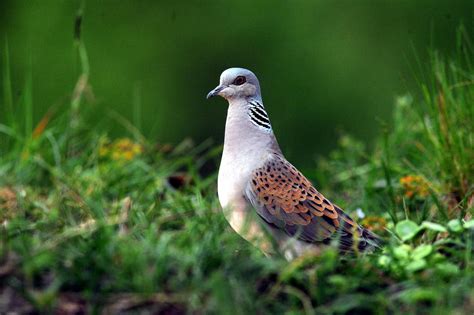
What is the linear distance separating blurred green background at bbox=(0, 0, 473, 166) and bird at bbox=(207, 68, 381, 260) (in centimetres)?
565

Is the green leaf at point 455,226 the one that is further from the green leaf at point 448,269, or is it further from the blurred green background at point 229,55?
the blurred green background at point 229,55

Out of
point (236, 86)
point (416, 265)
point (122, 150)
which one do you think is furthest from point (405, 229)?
point (122, 150)

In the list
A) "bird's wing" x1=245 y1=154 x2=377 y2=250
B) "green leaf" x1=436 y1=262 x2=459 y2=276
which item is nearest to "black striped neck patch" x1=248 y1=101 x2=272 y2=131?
"bird's wing" x1=245 y1=154 x2=377 y2=250

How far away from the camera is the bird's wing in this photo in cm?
481

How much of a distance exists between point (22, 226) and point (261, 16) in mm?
8382

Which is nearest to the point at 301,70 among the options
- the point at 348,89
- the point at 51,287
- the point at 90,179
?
the point at 348,89

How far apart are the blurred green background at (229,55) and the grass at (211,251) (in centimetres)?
490

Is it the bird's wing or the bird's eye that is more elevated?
the bird's eye

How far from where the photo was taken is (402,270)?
403cm

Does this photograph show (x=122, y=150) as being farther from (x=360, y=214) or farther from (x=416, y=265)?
(x=416, y=265)

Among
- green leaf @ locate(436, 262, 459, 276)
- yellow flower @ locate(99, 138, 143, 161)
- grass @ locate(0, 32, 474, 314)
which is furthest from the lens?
yellow flower @ locate(99, 138, 143, 161)

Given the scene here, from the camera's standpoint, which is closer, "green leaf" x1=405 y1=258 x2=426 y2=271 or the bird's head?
"green leaf" x1=405 y1=258 x2=426 y2=271

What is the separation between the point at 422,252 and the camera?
410 cm

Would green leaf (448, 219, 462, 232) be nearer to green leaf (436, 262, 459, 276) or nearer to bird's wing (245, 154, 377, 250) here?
green leaf (436, 262, 459, 276)
